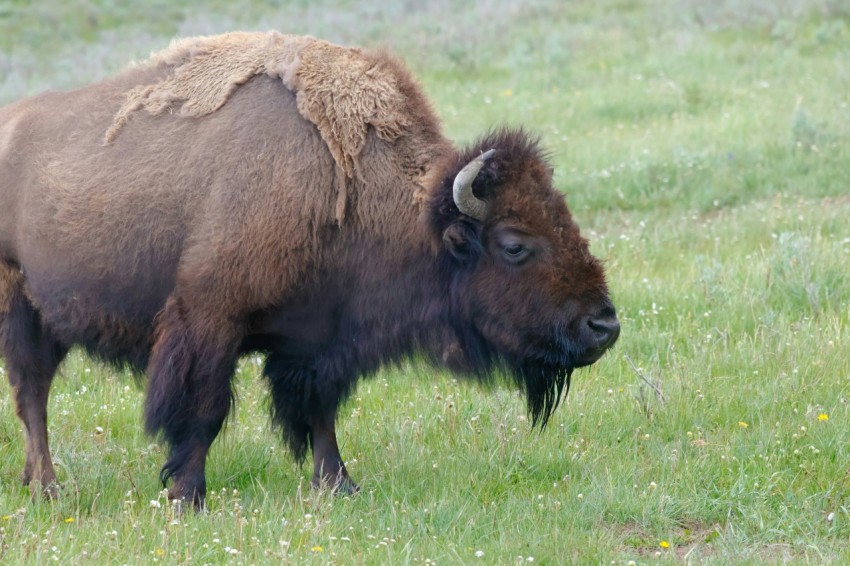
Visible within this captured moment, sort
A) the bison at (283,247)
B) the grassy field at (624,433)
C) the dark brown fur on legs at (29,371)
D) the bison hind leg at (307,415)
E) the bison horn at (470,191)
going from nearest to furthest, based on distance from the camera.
→ the grassy field at (624,433) → the bison horn at (470,191) → the bison at (283,247) → the bison hind leg at (307,415) → the dark brown fur on legs at (29,371)

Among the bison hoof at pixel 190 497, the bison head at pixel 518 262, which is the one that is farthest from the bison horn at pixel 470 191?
the bison hoof at pixel 190 497

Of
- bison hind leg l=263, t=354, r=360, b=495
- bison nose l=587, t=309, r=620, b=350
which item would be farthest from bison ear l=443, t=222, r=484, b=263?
bison hind leg l=263, t=354, r=360, b=495

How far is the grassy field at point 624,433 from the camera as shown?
4.65 meters

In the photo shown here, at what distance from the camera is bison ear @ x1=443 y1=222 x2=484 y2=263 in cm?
523

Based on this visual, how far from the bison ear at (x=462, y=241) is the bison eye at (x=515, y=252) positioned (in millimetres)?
118

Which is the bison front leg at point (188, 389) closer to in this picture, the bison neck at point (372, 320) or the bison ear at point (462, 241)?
the bison neck at point (372, 320)

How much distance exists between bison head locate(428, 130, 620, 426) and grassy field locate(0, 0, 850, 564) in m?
0.53

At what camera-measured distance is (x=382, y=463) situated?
5750 millimetres

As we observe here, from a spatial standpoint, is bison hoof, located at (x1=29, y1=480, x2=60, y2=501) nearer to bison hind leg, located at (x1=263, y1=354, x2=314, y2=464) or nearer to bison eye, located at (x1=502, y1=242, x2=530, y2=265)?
bison hind leg, located at (x1=263, y1=354, x2=314, y2=464)

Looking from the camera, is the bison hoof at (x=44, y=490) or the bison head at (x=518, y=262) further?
the bison hoof at (x=44, y=490)

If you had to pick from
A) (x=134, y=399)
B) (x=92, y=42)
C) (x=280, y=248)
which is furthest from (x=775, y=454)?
(x=92, y=42)

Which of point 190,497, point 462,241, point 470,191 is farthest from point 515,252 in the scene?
point 190,497

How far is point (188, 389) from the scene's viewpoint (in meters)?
5.28

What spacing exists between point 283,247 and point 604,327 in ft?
4.79
